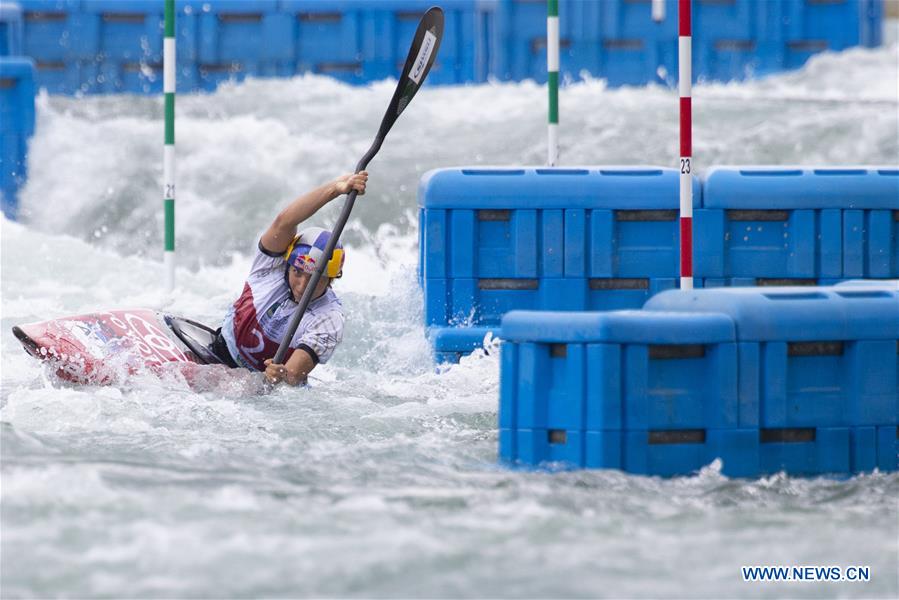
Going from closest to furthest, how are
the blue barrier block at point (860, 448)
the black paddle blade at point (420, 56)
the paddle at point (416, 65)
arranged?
1. the blue barrier block at point (860, 448)
2. the paddle at point (416, 65)
3. the black paddle blade at point (420, 56)

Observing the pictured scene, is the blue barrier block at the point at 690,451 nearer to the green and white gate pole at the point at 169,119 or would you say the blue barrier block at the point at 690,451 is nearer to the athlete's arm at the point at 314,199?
the athlete's arm at the point at 314,199

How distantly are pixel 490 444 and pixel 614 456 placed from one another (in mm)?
695

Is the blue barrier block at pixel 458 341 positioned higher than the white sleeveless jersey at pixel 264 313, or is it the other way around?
the white sleeveless jersey at pixel 264 313

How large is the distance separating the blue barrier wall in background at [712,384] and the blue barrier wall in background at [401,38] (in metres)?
10.1

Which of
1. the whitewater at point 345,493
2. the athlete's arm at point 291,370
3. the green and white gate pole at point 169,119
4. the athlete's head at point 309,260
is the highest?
the green and white gate pole at point 169,119

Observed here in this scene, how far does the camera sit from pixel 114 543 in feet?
12.6

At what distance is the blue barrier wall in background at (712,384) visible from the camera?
4.61m

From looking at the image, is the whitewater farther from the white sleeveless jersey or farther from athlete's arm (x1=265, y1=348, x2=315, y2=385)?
the white sleeveless jersey

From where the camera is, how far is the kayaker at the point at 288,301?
6.03 meters

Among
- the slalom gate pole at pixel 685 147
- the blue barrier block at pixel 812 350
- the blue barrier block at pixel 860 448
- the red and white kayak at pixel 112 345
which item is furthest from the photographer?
the red and white kayak at pixel 112 345

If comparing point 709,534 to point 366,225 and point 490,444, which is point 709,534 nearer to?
point 490,444

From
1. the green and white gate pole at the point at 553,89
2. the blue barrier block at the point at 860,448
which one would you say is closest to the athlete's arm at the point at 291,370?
the blue barrier block at the point at 860,448

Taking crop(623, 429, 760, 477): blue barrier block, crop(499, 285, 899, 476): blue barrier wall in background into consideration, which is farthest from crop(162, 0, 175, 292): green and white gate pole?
crop(623, 429, 760, 477): blue barrier block

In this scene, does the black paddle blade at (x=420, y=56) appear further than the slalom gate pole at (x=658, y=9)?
No
